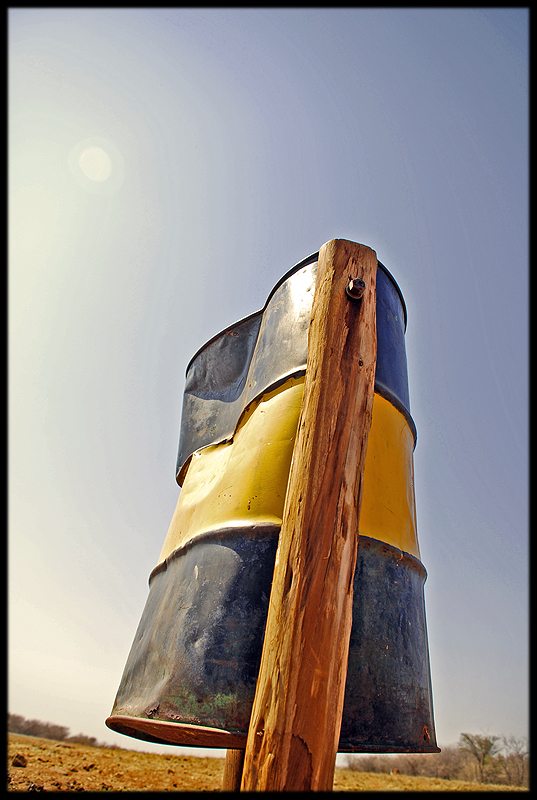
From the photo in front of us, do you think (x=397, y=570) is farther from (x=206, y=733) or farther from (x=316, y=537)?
(x=206, y=733)

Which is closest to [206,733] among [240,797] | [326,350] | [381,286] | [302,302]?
[240,797]

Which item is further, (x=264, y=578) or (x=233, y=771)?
(x=233, y=771)

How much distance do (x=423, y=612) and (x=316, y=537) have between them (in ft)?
4.04

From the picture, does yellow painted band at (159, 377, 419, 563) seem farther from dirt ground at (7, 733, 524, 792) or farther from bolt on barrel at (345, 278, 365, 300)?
dirt ground at (7, 733, 524, 792)

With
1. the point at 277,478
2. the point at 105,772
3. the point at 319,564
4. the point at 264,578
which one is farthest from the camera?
the point at 105,772

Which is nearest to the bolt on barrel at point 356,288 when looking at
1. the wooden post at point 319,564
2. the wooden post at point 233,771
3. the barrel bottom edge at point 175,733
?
the wooden post at point 319,564

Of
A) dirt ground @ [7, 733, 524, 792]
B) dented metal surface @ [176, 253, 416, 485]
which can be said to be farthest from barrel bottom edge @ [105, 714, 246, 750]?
dirt ground @ [7, 733, 524, 792]

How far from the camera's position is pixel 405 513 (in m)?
2.46

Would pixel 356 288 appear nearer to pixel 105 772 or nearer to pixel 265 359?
pixel 265 359

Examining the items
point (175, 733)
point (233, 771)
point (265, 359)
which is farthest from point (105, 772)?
point (265, 359)

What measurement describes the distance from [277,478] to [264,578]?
0.48 meters

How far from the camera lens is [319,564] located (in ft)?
5.08

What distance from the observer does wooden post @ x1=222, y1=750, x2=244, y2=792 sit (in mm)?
2652

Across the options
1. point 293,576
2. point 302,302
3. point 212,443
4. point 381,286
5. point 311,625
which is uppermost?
point 381,286
